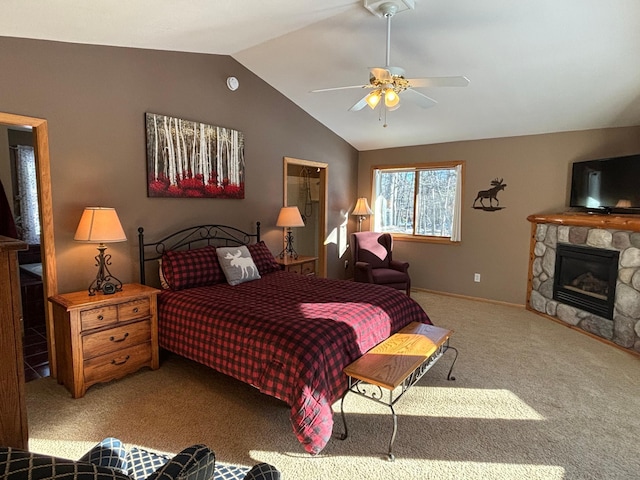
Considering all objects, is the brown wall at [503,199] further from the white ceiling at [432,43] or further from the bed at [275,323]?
the bed at [275,323]

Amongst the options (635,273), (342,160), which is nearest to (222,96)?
(342,160)

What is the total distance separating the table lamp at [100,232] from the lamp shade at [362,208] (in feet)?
12.9

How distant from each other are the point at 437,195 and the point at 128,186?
4332mm

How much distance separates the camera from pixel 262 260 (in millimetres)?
4117

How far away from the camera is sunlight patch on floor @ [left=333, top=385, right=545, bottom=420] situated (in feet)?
8.52

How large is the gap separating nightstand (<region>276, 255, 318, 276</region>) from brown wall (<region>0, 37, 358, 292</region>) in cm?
52

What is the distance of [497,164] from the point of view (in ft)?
17.0

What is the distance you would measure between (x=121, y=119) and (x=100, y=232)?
44.3 inches

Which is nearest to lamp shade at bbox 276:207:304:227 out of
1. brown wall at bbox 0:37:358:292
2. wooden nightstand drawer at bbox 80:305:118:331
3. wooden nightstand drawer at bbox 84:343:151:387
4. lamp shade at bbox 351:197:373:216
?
brown wall at bbox 0:37:358:292

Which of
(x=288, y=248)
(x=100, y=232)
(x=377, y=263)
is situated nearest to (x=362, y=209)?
(x=377, y=263)

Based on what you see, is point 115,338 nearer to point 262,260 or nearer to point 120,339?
point 120,339

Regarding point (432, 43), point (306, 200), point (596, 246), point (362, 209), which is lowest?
point (596, 246)

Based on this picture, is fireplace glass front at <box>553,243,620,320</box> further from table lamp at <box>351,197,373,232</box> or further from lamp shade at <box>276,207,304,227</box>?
lamp shade at <box>276,207,304,227</box>

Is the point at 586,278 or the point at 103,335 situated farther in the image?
the point at 586,278
